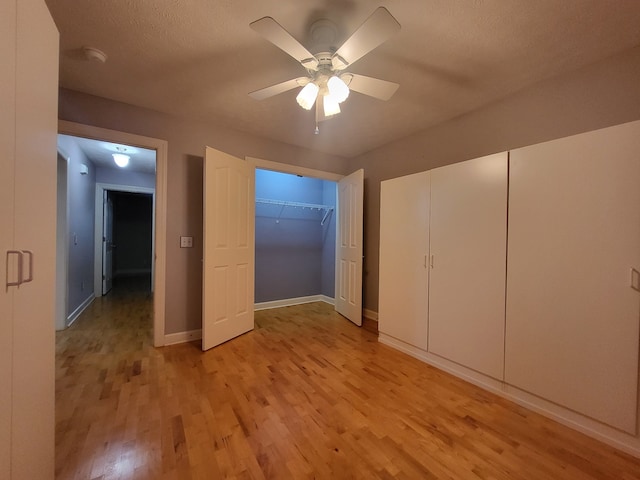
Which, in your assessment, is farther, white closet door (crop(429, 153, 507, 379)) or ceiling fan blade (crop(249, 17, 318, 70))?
white closet door (crop(429, 153, 507, 379))

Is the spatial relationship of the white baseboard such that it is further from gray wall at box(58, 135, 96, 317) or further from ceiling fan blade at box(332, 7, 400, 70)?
ceiling fan blade at box(332, 7, 400, 70)

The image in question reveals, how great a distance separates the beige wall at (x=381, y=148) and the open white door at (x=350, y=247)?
0.29 meters

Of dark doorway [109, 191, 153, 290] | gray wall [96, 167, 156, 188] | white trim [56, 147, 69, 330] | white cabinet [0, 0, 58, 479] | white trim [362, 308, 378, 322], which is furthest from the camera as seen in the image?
dark doorway [109, 191, 153, 290]

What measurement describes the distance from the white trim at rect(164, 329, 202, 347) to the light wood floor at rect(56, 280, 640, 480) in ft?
0.55

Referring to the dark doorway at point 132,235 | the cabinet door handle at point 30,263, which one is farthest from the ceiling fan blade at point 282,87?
the dark doorway at point 132,235

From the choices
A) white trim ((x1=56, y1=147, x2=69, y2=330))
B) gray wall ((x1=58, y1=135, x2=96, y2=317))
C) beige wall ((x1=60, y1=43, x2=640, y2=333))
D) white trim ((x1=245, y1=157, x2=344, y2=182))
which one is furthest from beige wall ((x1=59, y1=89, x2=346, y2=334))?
white trim ((x1=56, y1=147, x2=69, y2=330))

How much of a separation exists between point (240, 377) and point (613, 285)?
254cm

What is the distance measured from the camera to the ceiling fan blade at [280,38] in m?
1.27

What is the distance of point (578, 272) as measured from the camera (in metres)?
1.56

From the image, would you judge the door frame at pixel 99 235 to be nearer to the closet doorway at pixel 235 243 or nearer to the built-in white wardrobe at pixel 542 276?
the closet doorway at pixel 235 243

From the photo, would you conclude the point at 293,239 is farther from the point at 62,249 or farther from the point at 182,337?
the point at 62,249

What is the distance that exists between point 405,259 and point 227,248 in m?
1.90

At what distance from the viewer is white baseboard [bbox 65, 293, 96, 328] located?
3.24 metres

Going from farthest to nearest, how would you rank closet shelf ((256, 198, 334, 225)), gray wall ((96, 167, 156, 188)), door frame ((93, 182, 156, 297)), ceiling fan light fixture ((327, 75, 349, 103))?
gray wall ((96, 167, 156, 188)) < door frame ((93, 182, 156, 297)) < closet shelf ((256, 198, 334, 225)) < ceiling fan light fixture ((327, 75, 349, 103))
